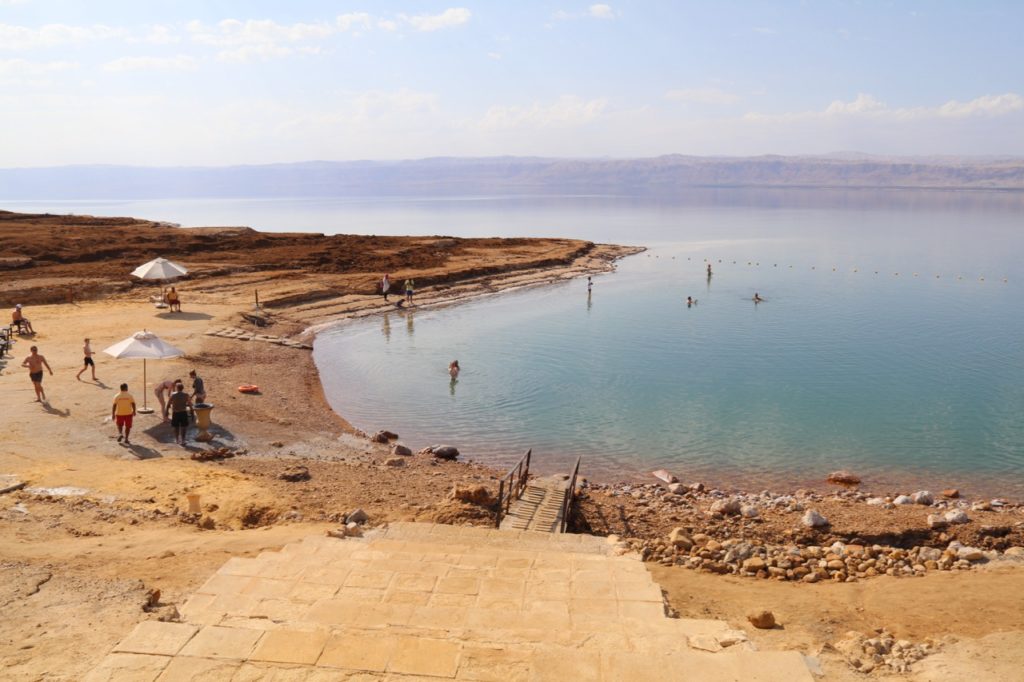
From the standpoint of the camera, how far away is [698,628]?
25.5ft

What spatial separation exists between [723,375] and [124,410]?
20.4 m

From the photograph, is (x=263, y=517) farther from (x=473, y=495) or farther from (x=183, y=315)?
(x=183, y=315)

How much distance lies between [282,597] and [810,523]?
1072 centimetres

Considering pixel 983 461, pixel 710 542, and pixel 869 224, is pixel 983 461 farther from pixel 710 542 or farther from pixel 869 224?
pixel 869 224

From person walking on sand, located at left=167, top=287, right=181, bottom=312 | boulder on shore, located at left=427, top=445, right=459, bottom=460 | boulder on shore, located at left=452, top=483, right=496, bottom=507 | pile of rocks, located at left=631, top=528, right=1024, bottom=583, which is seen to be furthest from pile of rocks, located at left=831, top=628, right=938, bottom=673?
person walking on sand, located at left=167, top=287, right=181, bottom=312

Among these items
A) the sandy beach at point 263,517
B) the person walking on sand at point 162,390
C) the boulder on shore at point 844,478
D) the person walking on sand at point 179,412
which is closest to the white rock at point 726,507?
the sandy beach at point 263,517

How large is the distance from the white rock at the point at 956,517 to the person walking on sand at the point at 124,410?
16908mm

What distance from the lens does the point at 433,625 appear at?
7703 mm

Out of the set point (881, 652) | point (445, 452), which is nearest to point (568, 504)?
point (445, 452)

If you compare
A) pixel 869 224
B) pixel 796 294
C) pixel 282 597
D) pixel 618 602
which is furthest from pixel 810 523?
pixel 869 224

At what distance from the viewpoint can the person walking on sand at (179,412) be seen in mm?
17109

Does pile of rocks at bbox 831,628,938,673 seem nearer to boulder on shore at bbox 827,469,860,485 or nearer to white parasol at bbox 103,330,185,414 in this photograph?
boulder on shore at bbox 827,469,860,485

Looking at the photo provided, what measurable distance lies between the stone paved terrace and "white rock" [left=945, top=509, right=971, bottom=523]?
8.10 m

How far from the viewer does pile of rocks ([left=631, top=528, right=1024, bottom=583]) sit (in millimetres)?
12312
